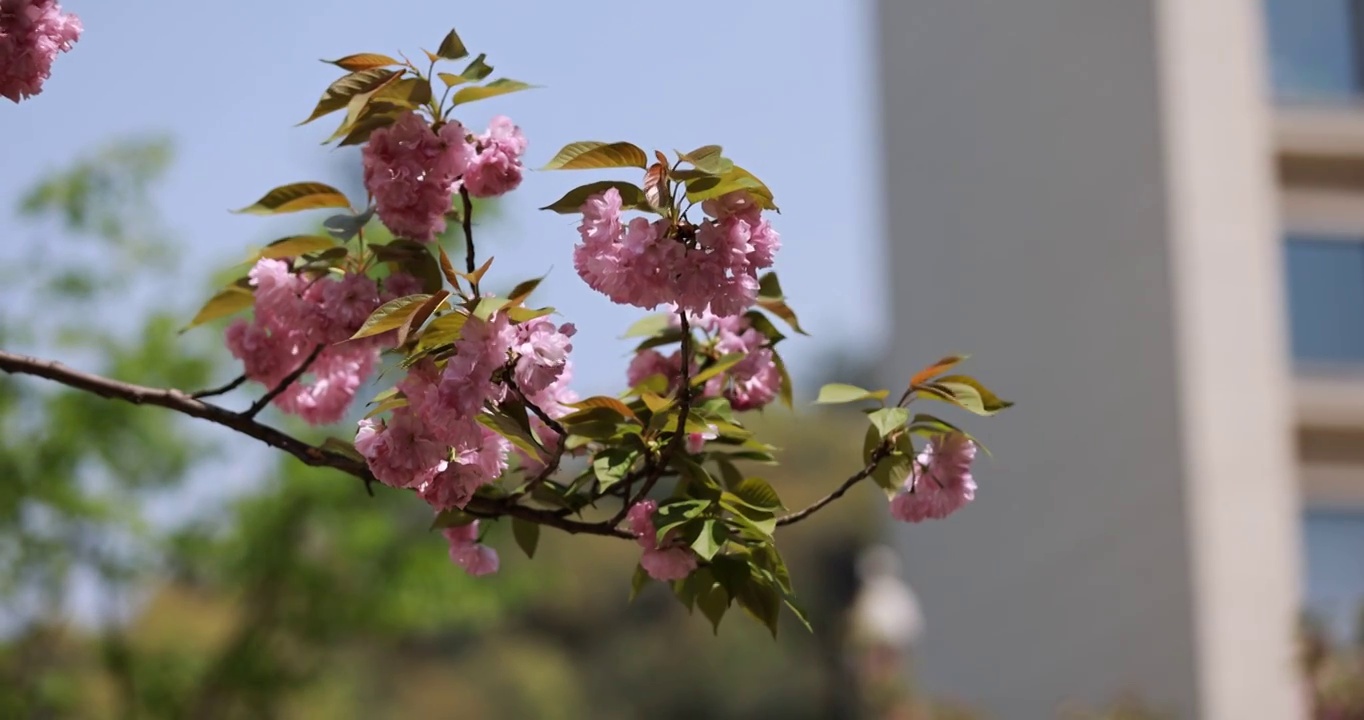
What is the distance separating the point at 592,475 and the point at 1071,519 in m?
9.74

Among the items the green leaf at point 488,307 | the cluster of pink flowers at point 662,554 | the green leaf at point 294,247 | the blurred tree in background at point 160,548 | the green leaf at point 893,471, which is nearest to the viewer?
the green leaf at point 488,307

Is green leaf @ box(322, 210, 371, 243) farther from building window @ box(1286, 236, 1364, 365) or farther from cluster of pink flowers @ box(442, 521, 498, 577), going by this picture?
building window @ box(1286, 236, 1364, 365)

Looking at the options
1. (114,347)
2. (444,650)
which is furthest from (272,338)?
(444,650)

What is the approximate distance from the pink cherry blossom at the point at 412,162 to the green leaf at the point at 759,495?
17.9 inches

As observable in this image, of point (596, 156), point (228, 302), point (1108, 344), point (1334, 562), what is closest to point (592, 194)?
point (596, 156)

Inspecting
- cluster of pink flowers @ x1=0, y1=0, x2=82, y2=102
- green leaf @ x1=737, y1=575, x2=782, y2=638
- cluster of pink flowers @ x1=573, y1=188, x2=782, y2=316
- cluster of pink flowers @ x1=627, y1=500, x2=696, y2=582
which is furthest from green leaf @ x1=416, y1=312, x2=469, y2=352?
cluster of pink flowers @ x1=0, y1=0, x2=82, y2=102

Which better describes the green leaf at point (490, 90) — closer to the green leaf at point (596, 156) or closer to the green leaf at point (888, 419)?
the green leaf at point (596, 156)

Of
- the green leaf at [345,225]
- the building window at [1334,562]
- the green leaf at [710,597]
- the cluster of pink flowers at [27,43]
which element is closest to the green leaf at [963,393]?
the green leaf at [710,597]

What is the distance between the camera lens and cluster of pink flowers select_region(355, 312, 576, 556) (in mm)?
1571

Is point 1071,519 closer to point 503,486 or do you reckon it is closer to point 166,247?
point 166,247

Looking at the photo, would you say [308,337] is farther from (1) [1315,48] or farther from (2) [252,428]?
(1) [1315,48]

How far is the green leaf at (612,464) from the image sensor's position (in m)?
1.75

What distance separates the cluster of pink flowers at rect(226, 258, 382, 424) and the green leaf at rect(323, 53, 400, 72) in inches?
9.3

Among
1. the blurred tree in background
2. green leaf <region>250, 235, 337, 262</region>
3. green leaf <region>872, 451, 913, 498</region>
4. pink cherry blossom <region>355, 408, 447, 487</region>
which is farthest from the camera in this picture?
the blurred tree in background
